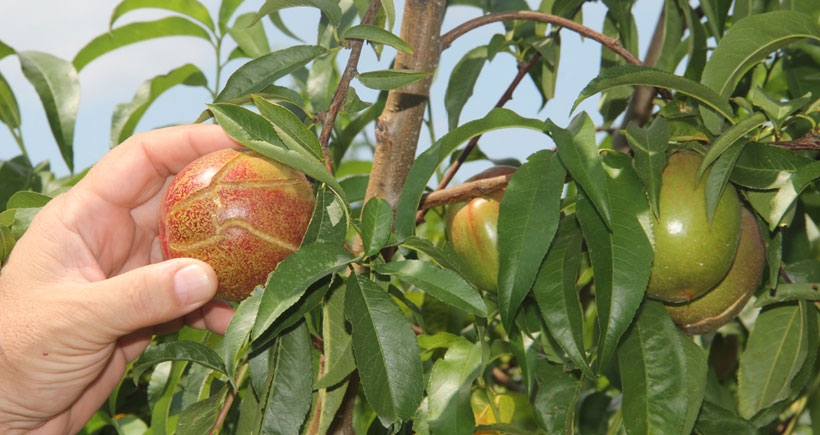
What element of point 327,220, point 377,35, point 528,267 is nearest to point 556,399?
point 528,267

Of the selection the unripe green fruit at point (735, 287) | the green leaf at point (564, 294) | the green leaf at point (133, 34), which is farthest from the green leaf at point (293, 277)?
the green leaf at point (133, 34)

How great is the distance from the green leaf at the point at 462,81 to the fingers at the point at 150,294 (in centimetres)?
53

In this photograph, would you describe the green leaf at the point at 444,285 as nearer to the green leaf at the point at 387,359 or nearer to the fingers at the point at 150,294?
the green leaf at the point at 387,359

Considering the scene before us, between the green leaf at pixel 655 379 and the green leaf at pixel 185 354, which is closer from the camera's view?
the green leaf at pixel 655 379

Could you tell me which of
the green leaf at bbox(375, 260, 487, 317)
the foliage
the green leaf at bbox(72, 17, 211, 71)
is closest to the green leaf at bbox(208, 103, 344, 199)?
the foliage

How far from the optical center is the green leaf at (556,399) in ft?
2.91

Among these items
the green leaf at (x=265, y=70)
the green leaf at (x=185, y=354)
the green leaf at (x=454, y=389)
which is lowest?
the green leaf at (x=185, y=354)

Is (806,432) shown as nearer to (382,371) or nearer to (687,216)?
(687,216)

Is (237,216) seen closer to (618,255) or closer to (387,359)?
(387,359)

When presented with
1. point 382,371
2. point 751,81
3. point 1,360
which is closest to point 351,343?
point 382,371

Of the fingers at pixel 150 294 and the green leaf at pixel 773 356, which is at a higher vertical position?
the fingers at pixel 150 294

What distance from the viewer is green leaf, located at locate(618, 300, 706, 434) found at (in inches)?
30.8

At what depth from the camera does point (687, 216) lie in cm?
85

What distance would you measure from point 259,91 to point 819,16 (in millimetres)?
783
